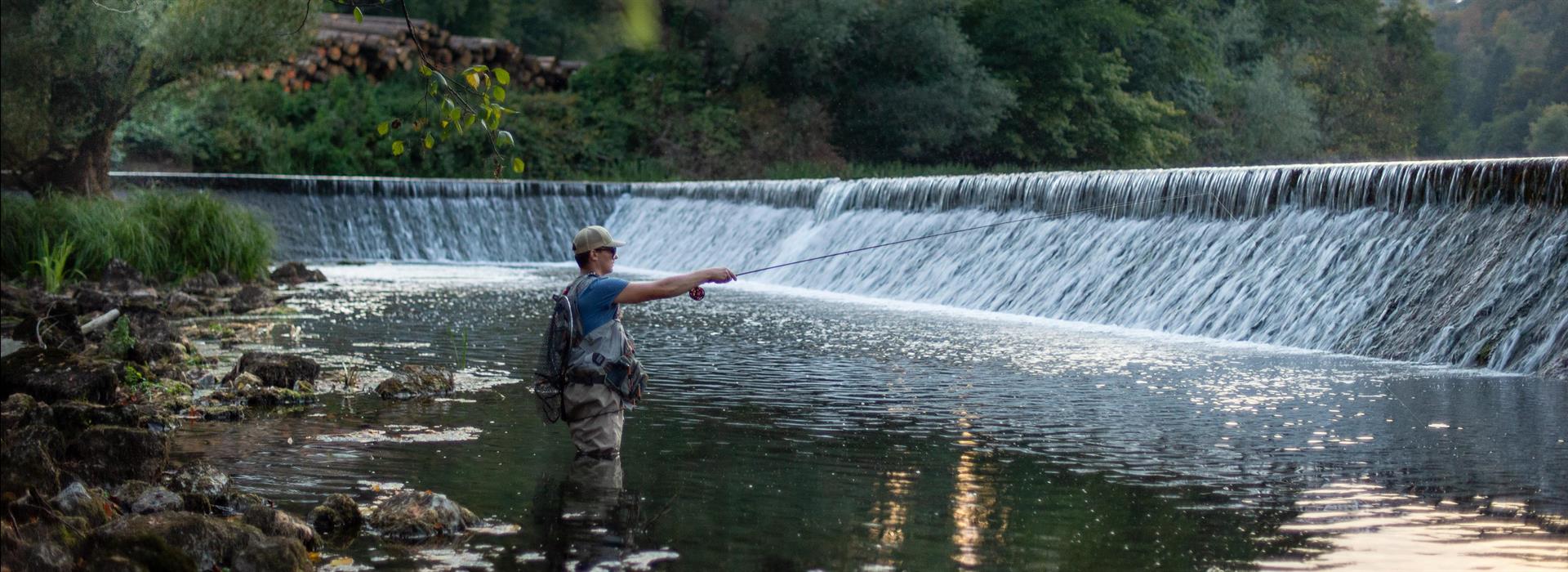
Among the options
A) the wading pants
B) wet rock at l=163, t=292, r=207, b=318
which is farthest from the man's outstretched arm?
wet rock at l=163, t=292, r=207, b=318

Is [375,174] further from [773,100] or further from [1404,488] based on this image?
[1404,488]

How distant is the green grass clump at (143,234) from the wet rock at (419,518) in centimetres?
1268

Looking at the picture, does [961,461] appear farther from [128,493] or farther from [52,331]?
[52,331]

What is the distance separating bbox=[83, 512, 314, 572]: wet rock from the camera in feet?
14.3

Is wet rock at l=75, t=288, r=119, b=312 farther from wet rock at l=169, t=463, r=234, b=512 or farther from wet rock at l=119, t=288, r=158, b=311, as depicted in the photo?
wet rock at l=169, t=463, r=234, b=512

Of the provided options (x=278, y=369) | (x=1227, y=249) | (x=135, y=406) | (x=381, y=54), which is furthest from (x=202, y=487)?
(x=381, y=54)

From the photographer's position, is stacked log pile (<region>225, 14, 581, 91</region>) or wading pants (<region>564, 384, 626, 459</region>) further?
stacked log pile (<region>225, 14, 581, 91</region>)

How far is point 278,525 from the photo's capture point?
494 centimetres

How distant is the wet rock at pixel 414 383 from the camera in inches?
342

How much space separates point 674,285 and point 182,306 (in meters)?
9.89

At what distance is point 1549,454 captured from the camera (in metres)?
6.68

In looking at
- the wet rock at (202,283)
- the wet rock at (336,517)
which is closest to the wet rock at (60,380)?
the wet rock at (336,517)

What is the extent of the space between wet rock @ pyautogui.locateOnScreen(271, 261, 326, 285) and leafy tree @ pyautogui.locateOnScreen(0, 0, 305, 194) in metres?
2.57

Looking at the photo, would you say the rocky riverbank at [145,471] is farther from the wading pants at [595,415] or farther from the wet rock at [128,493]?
the wading pants at [595,415]
